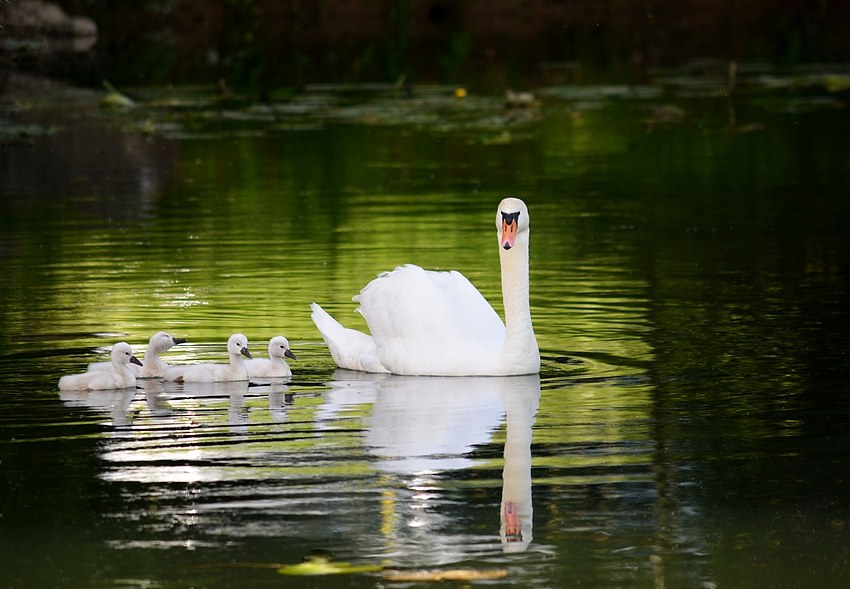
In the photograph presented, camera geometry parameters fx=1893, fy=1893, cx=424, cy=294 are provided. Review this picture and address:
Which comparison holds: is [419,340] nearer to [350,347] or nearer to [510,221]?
[350,347]

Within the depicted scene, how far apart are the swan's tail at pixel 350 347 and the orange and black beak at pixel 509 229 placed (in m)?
1.10

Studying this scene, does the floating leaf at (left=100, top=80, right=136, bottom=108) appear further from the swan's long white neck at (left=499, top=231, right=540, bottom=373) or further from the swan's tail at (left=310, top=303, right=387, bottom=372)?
the swan's long white neck at (left=499, top=231, right=540, bottom=373)

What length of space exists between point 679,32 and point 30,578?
4855 centimetres

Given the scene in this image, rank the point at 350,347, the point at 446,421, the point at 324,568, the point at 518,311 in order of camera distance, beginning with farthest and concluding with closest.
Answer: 1. the point at 350,347
2. the point at 518,311
3. the point at 446,421
4. the point at 324,568

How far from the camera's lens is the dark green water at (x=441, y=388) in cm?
762

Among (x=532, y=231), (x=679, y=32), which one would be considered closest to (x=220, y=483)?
(x=532, y=231)

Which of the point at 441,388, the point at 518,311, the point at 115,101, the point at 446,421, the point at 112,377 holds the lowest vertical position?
the point at 446,421

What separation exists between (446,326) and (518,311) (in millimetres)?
469

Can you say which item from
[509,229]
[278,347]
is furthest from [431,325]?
[278,347]

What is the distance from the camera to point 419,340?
11617mm

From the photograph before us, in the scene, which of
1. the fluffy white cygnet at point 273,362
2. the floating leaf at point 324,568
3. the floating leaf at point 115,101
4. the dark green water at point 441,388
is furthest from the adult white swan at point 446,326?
the floating leaf at point 115,101

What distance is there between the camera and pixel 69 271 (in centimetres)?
1634

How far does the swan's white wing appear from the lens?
455 inches

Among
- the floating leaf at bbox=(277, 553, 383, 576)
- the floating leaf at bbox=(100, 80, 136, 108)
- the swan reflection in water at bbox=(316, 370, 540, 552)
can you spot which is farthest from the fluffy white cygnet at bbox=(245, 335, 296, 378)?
the floating leaf at bbox=(100, 80, 136, 108)
